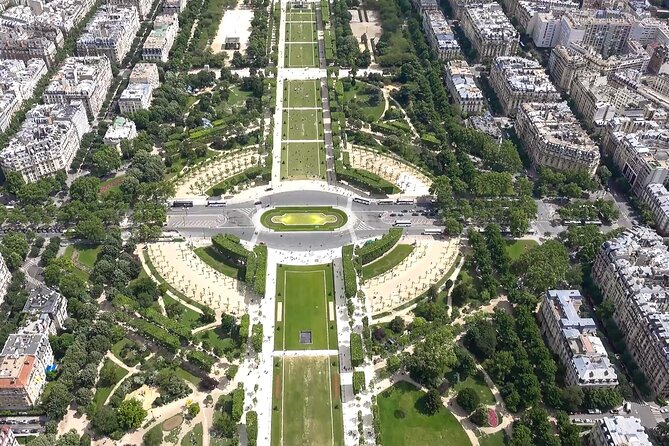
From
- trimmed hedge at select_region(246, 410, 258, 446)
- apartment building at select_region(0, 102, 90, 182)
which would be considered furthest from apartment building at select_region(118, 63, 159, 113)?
trimmed hedge at select_region(246, 410, 258, 446)

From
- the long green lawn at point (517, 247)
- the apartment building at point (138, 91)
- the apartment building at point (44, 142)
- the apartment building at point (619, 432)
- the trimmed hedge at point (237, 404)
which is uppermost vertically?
the apartment building at point (138, 91)

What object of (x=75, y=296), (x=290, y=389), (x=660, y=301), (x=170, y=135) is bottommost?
(x=290, y=389)

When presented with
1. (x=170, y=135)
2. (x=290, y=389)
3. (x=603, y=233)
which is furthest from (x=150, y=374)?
(x=603, y=233)

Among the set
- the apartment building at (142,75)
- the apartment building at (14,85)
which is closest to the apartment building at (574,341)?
the apartment building at (142,75)

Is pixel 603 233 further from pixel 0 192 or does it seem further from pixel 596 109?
pixel 0 192

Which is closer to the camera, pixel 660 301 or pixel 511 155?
pixel 660 301

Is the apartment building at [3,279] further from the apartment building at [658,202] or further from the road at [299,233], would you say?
the apartment building at [658,202]
